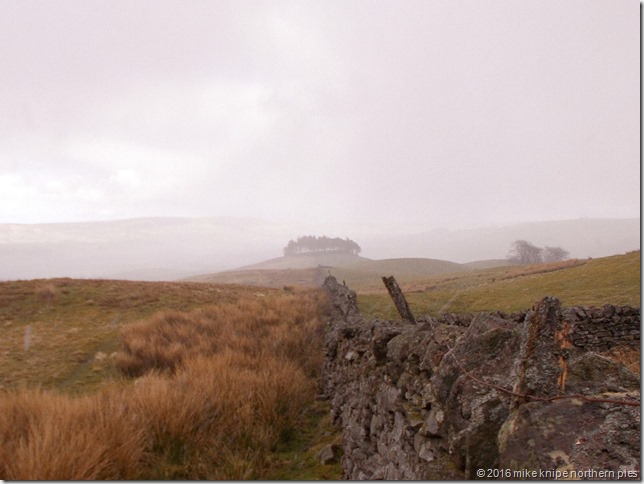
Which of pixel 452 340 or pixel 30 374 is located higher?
pixel 452 340

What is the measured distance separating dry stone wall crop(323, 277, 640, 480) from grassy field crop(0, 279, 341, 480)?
1691 millimetres

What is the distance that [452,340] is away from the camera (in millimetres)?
4059

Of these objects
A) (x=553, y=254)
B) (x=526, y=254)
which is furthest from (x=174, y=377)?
(x=553, y=254)

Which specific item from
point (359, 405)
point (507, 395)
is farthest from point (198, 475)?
point (507, 395)

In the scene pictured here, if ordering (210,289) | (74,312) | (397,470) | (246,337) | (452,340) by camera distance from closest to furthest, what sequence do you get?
(397,470) < (452,340) < (246,337) < (74,312) < (210,289)

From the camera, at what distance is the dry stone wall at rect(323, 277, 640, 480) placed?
6.85ft

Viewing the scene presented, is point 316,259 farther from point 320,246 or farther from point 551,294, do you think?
point 551,294

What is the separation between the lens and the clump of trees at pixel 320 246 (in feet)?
489

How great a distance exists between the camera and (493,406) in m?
2.66

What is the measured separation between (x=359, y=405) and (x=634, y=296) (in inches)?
474

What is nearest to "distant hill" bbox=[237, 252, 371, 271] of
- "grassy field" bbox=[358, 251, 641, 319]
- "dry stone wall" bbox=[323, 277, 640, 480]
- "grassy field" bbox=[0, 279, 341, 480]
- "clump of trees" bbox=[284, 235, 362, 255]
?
"clump of trees" bbox=[284, 235, 362, 255]

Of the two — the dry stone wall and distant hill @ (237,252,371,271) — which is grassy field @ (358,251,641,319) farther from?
distant hill @ (237,252,371,271)

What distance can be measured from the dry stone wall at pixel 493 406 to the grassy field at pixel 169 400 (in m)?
1.69

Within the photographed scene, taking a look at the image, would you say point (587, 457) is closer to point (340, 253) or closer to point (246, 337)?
point (246, 337)
